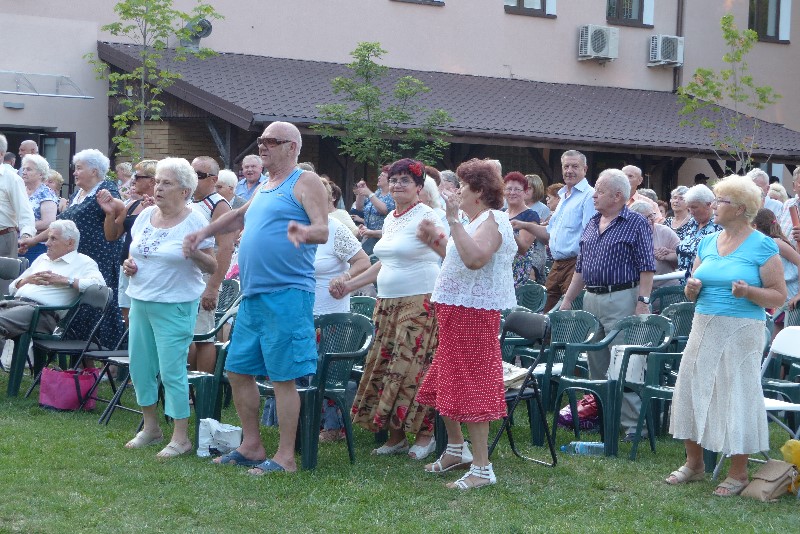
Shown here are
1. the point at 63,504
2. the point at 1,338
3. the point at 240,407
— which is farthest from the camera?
the point at 1,338

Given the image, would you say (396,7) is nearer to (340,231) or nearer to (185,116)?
(185,116)

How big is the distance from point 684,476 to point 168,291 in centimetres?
307

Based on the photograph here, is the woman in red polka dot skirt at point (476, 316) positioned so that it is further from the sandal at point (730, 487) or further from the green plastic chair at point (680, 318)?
the green plastic chair at point (680, 318)

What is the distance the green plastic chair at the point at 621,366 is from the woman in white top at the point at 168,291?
2309mm

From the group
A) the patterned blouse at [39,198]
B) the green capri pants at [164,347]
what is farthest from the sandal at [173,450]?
the patterned blouse at [39,198]

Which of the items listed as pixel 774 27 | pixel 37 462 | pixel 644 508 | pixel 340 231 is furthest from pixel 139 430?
pixel 774 27

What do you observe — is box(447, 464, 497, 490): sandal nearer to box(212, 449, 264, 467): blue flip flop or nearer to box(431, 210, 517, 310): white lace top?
box(431, 210, 517, 310): white lace top

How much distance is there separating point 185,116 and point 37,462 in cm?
1201

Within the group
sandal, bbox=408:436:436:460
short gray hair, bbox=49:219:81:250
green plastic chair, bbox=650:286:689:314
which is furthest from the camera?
green plastic chair, bbox=650:286:689:314

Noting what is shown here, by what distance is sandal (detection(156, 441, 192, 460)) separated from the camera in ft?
22.1

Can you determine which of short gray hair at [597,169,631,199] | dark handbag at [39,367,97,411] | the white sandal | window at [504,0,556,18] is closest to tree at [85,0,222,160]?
window at [504,0,556,18]

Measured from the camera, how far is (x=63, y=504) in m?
5.66

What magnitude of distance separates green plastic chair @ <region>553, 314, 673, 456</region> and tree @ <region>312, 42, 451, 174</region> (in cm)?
920

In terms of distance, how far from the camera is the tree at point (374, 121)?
16.8 meters
